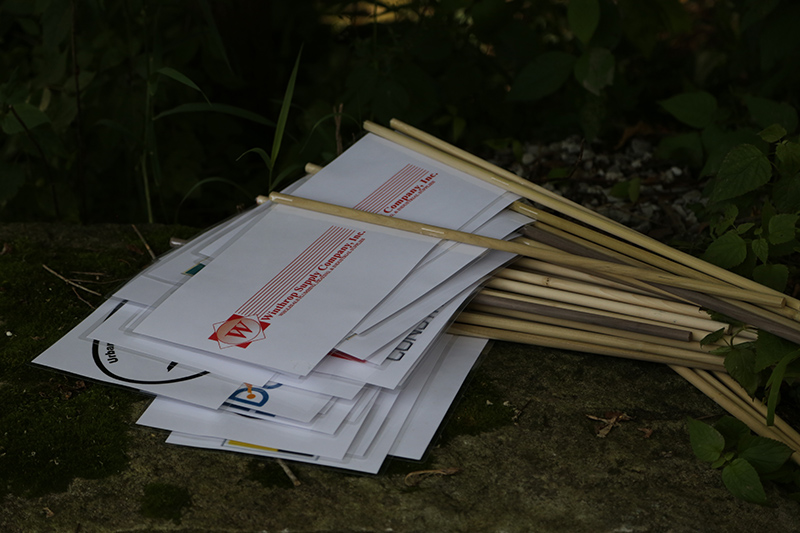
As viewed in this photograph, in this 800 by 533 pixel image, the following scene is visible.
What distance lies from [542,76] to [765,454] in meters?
1.45

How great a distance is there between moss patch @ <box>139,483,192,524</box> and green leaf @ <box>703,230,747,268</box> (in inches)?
39.4

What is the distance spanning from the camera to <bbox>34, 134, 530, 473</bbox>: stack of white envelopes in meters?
1.13

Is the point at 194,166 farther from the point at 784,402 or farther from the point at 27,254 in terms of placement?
the point at 784,402

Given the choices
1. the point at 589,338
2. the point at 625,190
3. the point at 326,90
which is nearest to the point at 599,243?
the point at 589,338

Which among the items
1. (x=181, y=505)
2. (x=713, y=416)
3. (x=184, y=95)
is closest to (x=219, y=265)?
(x=181, y=505)

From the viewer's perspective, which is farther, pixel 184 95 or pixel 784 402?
pixel 184 95

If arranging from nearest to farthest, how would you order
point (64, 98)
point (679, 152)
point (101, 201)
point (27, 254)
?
1. point (27, 254)
2. point (64, 98)
3. point (679, 152)
4. point (101, 201)

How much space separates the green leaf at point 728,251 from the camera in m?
1.31

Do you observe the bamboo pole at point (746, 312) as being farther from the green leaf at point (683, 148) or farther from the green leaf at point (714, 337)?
the green leaf at point (683, 148)

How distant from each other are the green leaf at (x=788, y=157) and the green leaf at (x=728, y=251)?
217 mm

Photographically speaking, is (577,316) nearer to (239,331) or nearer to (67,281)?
(239,331)

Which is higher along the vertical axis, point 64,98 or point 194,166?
point 64,98

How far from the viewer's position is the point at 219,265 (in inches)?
53.9

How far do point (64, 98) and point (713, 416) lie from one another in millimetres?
2072
